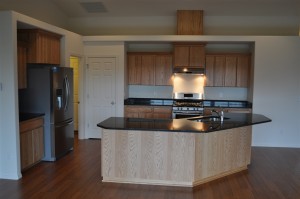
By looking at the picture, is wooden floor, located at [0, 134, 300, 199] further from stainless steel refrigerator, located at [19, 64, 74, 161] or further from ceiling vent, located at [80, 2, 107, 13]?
ceiling vent, located at [80, 2, 107, 13]

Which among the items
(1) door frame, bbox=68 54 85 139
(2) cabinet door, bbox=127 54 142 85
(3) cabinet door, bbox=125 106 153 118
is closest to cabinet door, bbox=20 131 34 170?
(1) door frame, bbox=68 54 85 139

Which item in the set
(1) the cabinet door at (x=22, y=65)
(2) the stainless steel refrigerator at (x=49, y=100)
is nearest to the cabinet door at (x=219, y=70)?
(2) the stainless steel refrigerator at (x=49, y=100)

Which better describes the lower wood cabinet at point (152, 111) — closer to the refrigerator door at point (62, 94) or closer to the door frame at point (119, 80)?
the door frame at point (119, 80)

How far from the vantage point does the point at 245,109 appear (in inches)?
266

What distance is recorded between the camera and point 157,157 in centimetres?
416

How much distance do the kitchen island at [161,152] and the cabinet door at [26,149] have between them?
142 centimetres

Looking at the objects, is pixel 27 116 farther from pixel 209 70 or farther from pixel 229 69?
pixel 229 69

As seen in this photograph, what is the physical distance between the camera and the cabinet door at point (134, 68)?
24.0 feet

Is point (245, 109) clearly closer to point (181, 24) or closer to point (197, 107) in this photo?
point (197, 107)

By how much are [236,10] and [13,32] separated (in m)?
5.04

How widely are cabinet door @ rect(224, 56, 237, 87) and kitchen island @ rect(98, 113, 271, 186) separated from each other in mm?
2942

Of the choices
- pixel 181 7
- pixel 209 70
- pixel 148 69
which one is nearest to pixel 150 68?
pixel 148 69

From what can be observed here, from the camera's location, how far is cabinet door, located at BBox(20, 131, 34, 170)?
4570mm

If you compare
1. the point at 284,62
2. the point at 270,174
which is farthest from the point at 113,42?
the point at 270,174
